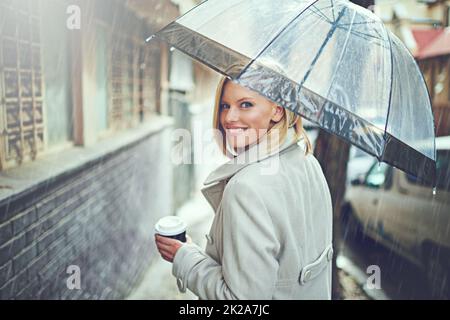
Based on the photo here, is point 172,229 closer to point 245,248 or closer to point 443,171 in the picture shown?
A: point 245,248

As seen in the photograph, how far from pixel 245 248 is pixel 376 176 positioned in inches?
196

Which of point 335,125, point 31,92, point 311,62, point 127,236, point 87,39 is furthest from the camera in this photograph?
point 127,236

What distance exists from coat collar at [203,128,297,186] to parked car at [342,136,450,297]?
138 inches

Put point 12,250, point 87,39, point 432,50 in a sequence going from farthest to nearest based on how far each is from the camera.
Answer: point 432,50, point 87,39, point 12,250

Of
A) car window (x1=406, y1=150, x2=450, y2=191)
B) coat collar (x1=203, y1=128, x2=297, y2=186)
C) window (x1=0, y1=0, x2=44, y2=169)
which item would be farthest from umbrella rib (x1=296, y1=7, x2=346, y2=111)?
car window (x1=406, y1=150, x2=450, y2=191)

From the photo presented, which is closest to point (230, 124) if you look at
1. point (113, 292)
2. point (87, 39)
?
point (87, 39)

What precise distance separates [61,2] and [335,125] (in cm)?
287

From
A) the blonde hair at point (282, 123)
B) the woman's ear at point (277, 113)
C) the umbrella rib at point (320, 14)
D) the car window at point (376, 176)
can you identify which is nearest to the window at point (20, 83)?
the blonde hair at point (282, 123)

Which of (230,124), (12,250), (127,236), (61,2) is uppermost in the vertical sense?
(61,2)

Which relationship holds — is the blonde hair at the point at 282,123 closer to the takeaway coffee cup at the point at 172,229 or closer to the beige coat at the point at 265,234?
the beige coat at the point at 265,234

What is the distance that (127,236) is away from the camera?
5152 millimetres

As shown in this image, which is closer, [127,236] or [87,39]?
[87,39]

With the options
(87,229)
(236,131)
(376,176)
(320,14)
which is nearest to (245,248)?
(236,131)
